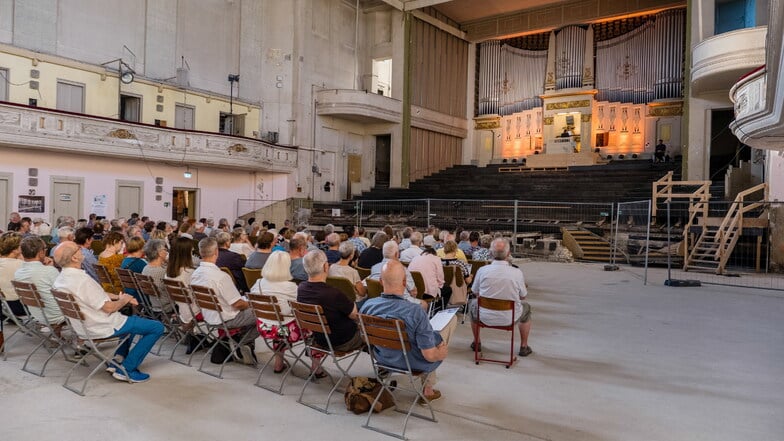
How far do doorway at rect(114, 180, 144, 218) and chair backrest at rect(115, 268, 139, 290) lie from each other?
43.4ft

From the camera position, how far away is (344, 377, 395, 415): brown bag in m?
3.74

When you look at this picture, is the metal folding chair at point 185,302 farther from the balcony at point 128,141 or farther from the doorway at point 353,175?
the doorway at point 353,175

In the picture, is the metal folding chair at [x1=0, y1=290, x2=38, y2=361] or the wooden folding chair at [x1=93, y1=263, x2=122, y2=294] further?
the wooden folding chair at [x1=93, y1=263, x2=122, y2=294]

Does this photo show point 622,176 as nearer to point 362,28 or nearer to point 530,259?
point 530,259

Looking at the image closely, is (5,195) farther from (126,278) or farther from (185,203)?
(126,278)

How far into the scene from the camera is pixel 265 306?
4.18 meters

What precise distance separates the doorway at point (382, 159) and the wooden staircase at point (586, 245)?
39.8 feet

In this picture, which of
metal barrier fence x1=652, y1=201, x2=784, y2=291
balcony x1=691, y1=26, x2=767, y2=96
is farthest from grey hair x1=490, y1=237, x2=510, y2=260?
balcony x1=691, y1=26, x2=767, y2=96

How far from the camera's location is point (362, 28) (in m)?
25.4

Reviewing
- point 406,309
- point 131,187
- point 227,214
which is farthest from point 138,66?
point 406,309

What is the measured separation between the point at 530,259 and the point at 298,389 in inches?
461

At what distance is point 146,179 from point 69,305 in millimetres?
15281

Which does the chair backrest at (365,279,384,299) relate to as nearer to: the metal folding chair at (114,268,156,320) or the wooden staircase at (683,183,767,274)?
the metal folding chair at (114,268,156,320)

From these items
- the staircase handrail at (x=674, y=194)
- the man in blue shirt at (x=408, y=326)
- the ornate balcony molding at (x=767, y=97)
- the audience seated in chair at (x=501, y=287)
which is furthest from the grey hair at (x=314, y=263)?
the staircase handrail at (x=674, y=194)
